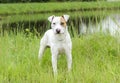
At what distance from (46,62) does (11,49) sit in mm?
827

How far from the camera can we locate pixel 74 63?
566 cm

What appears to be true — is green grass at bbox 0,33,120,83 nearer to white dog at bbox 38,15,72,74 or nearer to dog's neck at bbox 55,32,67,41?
white dog at bbox 38,15,72,74

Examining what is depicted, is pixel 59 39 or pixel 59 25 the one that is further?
pixel 59 39

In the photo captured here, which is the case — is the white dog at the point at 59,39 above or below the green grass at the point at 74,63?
above

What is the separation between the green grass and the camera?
456 cm

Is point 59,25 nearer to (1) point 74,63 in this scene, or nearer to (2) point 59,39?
(2) point 59,39

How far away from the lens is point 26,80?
4.71 meters

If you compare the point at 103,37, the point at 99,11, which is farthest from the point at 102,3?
the point at 103,37

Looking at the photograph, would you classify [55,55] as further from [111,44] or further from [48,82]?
[111,44]

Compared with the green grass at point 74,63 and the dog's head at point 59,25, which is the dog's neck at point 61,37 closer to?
the dog's head at point 59,25

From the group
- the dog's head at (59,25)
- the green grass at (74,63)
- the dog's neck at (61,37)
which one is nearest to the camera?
the green grass at (74,63)

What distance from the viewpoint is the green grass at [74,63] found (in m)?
4.56

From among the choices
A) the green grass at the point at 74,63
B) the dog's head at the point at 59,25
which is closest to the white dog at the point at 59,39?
the dog's head at the point at 59,25

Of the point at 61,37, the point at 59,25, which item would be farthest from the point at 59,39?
the point at 59,25
